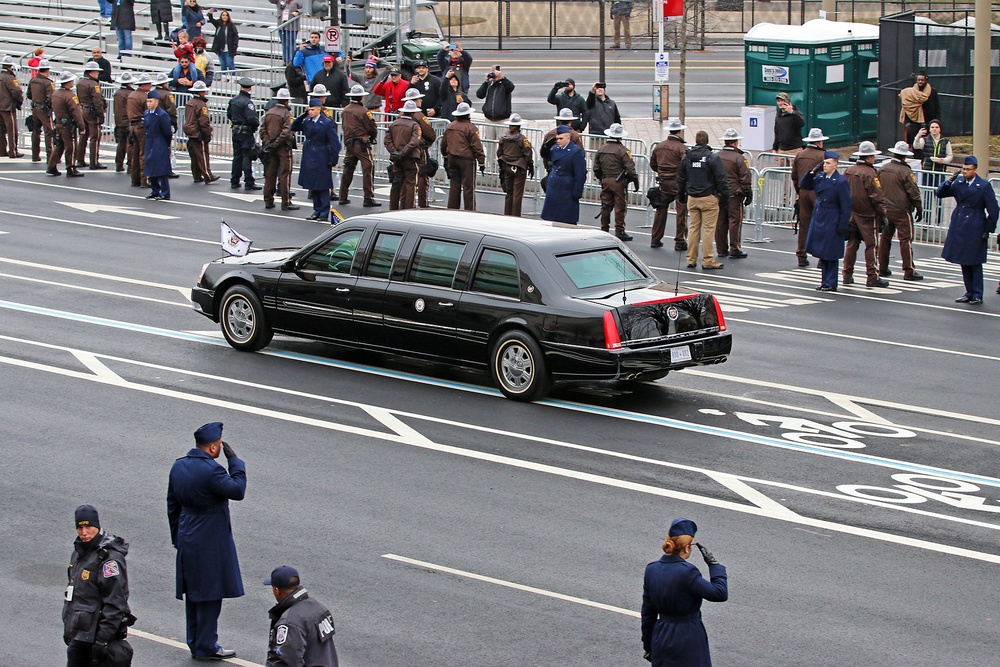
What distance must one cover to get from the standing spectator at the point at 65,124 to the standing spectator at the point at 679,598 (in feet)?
74.9

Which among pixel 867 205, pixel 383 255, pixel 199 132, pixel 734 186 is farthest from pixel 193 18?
pixel 383 255

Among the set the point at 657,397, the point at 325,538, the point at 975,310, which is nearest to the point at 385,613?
the point at 325,538

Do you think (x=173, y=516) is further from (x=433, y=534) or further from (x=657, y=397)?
(x=657, y=397)

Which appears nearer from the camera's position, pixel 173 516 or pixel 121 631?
pixel 121 631

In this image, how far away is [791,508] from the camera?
11.4 m

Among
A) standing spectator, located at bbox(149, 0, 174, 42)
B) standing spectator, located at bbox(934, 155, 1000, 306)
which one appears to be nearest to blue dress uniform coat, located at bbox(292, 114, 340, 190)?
standing spectator, located at bbox(934, 155, 1000, 306)

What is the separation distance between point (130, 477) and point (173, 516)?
3291 millimetres

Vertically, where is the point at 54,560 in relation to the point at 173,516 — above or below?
below

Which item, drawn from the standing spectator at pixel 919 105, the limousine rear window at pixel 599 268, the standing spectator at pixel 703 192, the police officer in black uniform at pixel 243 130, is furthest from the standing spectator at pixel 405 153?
the standing spectator at pixel 919 105

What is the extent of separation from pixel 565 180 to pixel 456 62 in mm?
11183

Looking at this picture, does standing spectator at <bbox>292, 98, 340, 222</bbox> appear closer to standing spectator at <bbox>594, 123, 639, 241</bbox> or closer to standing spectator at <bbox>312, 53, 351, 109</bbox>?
standing spectator at <bbox>594, 123, 639, 241</bbox>

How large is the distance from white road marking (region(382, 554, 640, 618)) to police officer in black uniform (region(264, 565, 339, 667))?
2547mm

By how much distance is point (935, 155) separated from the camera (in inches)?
1001

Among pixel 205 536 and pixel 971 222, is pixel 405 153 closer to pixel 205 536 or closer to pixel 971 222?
pixel 971 222
